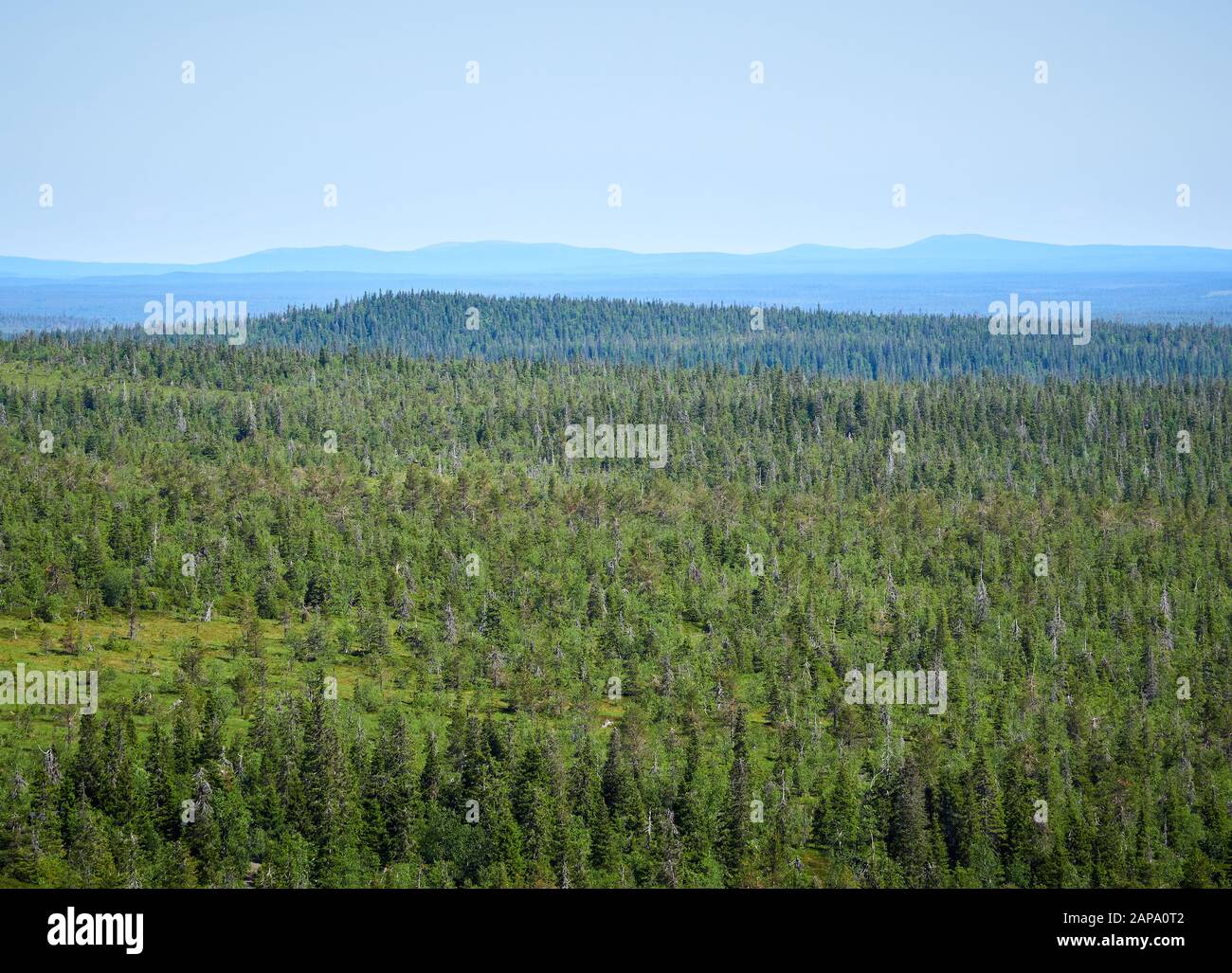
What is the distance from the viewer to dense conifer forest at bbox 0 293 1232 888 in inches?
2677

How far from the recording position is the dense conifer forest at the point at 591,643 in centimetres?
6800

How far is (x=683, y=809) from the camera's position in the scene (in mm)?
71812

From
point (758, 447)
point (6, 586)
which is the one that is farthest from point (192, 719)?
point (758, 447)

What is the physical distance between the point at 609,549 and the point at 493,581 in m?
14.0

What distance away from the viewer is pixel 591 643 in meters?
101

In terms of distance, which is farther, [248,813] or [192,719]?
[192,719]

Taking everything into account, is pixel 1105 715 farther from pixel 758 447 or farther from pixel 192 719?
pixel 758 447

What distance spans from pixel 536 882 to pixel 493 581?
167 feet
